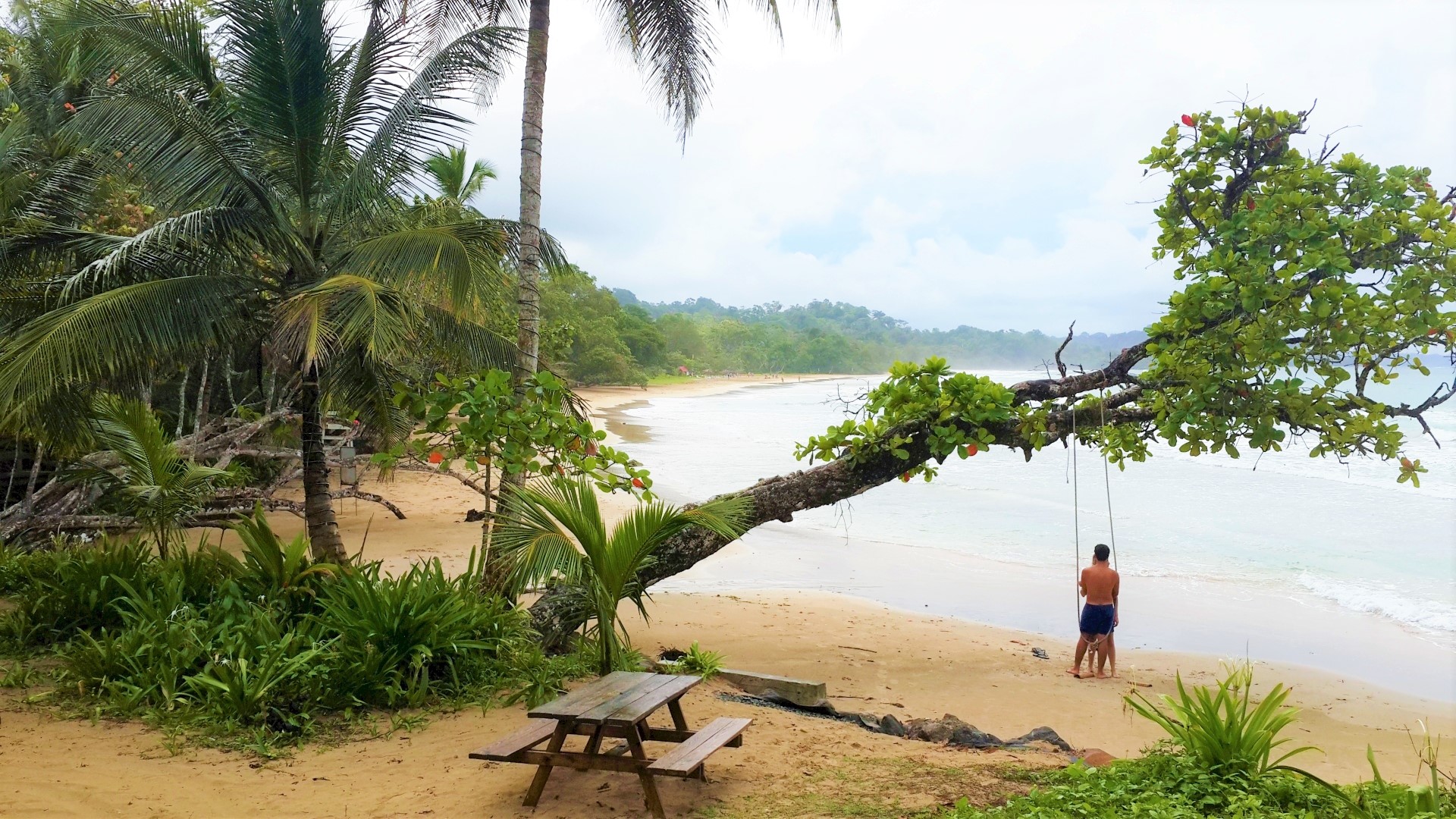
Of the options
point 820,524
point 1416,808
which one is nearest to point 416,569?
point 1416,808

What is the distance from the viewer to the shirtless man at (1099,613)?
344 inches

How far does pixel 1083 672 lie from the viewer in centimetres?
890

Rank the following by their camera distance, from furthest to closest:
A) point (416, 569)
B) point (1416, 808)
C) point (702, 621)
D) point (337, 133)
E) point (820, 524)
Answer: point (820, 524)
point (702, 621)
point (337, 133)
point (416, 569)
point (1416, 808)

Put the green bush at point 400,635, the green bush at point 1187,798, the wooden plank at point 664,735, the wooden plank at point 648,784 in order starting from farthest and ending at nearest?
the green bush at point 400,635, the wooden plank at point 664,735, the wooden plank at point 648,784, the green bush at point 1187,798

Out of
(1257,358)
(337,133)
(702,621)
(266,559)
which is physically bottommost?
(702,621)

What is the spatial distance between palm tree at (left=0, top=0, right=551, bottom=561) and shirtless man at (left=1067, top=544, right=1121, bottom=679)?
5873mm

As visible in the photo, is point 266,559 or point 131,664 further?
point 266,559

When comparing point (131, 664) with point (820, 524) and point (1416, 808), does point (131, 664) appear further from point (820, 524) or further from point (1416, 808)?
point (820, 524)

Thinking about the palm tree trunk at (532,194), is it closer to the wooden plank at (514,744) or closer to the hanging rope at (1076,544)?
the wooden plank at (514,744)

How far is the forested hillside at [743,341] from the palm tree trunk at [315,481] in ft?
8.33

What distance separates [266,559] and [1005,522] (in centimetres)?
1432

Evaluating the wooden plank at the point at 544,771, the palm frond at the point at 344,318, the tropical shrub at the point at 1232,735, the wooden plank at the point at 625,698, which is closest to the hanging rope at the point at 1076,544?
the tropical shrub at the point at 1232,735

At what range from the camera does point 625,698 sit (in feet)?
15.1

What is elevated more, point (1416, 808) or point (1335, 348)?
point (1335, 348)
